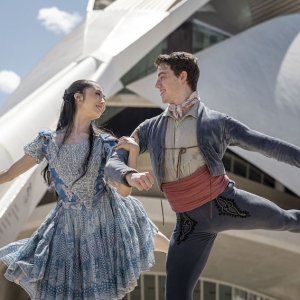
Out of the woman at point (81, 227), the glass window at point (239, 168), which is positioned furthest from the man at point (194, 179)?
the glass window at point (239, 168)

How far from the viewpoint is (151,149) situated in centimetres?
229

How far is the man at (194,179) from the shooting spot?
7.24ft

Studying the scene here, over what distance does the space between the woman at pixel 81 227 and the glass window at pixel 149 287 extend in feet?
24.9

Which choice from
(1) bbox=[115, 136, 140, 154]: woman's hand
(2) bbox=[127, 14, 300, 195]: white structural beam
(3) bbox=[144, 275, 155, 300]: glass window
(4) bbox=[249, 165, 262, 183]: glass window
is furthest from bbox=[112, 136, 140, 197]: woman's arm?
(4) bbox=[249, 165, 262, 183]: glass window

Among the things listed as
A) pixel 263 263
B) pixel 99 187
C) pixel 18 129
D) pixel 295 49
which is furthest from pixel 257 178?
pixel 99 187

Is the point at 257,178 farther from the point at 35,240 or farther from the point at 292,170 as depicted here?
the point at 35,240

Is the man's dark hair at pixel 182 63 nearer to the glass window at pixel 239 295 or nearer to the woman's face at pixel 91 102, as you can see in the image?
the woman's face at pixel 91 102

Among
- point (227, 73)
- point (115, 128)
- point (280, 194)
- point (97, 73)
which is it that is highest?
point (97, 73)

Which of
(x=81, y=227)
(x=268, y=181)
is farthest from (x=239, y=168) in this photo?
(x=81, y=227)

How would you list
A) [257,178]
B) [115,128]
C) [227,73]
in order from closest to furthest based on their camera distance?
1. [227,73]
2. [257,178]
3. [115,128]

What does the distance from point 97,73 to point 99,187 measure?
5.74 meters

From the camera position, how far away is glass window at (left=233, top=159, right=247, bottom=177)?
33.7ft

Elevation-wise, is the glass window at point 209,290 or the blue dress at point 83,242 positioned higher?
the blue dress at point 83,242

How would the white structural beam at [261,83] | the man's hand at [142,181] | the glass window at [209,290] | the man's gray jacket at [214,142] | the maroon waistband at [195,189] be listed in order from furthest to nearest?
the glass window at [209,290], the white structural beam at [261,83], the maroon waistband at [195,189], the man's gray jacket at [214,142], the man's hand at [142,181]
